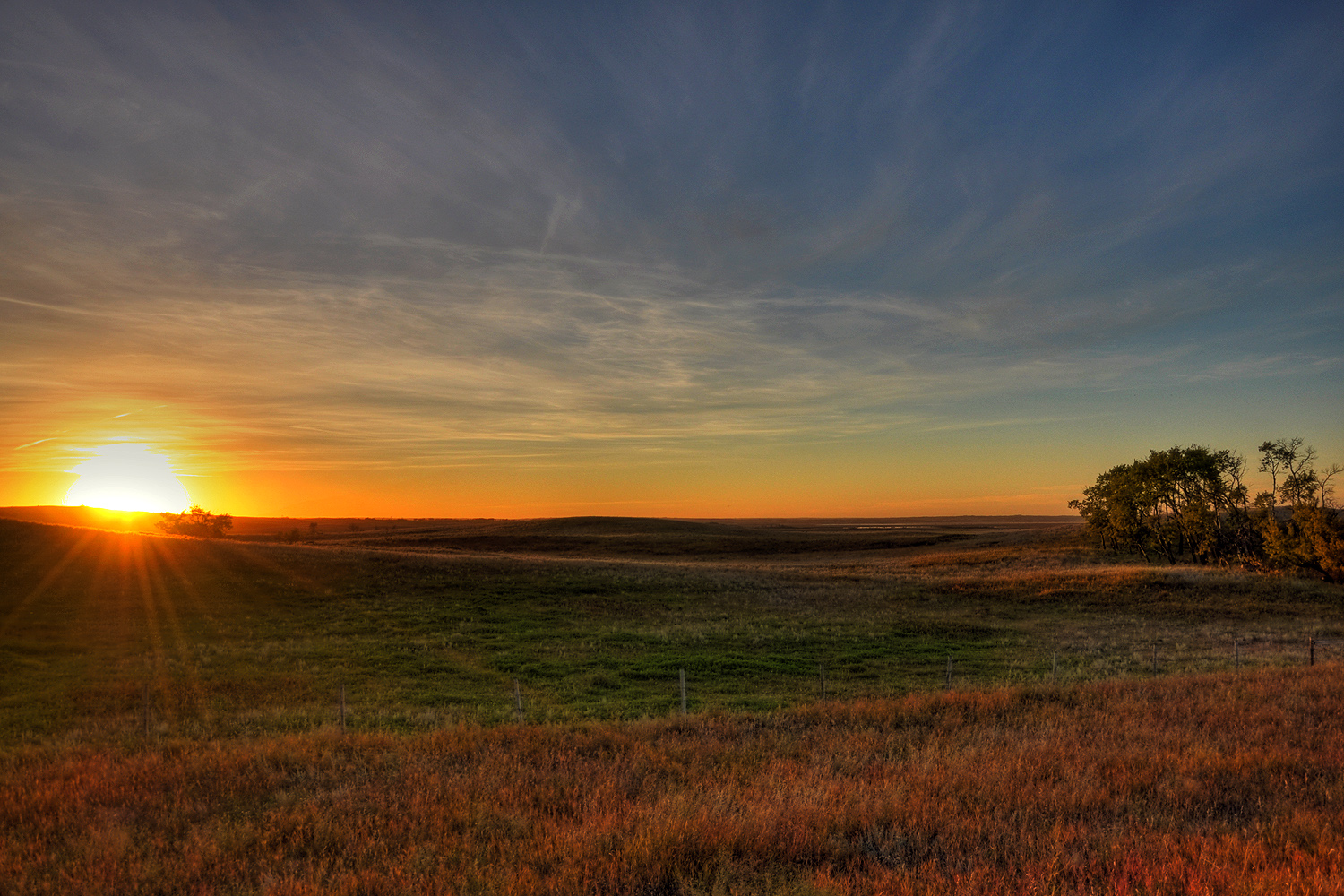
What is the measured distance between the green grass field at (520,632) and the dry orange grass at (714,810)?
234 inches

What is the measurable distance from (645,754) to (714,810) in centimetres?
405

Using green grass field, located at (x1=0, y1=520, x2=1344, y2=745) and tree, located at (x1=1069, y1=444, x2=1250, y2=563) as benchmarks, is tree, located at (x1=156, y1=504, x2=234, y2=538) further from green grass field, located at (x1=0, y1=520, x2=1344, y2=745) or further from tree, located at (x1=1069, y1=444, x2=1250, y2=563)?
tree, located at (x1=1069, y1=444, x2=1250, y2=563)

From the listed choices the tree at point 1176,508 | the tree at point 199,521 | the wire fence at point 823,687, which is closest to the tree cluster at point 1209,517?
the tree at point 1176,508

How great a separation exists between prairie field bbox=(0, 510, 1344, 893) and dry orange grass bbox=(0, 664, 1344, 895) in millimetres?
55

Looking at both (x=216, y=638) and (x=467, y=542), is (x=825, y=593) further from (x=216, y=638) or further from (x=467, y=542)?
(x=467, y=542)

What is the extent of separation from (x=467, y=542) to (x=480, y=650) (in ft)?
306

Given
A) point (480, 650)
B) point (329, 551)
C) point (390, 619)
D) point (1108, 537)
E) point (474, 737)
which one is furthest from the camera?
point (1108, 537)

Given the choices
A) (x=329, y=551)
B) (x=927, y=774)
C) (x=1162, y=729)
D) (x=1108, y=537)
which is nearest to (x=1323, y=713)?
(x=1162, y=729)

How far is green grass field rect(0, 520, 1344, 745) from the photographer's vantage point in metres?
22.8

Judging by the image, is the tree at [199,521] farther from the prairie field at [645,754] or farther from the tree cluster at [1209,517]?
the tree cluster at [1209,517]

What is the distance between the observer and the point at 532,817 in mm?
8906

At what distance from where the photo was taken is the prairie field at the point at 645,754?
23.7ft

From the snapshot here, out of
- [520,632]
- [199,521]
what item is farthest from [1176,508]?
[199,521]

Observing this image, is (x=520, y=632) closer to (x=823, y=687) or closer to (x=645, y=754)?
(x=823, y=687)
